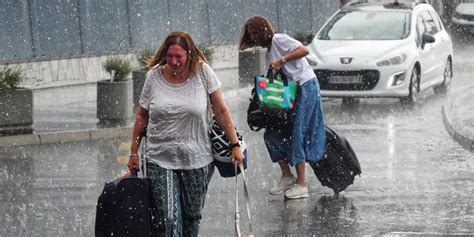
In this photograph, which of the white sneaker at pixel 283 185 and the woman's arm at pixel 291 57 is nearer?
the woman's arm at pixel 291 57

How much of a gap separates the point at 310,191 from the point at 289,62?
1.34m

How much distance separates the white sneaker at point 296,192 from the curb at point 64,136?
16.5 ft

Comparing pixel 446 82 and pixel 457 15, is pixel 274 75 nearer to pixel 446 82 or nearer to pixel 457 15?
pixel 446 82

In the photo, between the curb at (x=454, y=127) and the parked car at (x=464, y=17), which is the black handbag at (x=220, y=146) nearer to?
the curb at (x=454, y=127)

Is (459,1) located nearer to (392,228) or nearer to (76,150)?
(76,150)

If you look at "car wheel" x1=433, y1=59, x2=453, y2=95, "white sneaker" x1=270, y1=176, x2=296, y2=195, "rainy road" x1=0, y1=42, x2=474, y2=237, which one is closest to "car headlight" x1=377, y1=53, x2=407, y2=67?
"car wheel" x1=433, y1=59, x2=453, y2=95

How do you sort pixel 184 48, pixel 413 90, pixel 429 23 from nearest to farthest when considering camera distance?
pixel 184 48 → pixel 413 90 → pixel 429 23

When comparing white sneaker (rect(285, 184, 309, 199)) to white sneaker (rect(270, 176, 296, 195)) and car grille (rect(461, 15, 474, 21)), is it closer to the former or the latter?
white sneaker (rect(270, 176, 296, 195))

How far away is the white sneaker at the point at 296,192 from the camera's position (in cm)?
1255

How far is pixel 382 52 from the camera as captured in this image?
21875 millimetres

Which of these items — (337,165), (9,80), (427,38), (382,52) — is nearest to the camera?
(337,165)

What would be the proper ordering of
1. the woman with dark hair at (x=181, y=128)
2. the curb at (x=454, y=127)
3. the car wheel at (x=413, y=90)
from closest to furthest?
the woman with dark hair at (x=181, y=128) → the curb at (x=454, y=127) → the car wheel at (x=413, y=90)

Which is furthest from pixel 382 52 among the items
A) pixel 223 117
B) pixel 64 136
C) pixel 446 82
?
pixel 223 117

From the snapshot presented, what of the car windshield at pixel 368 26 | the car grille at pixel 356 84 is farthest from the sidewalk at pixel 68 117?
the car grille at pixel 356 84
